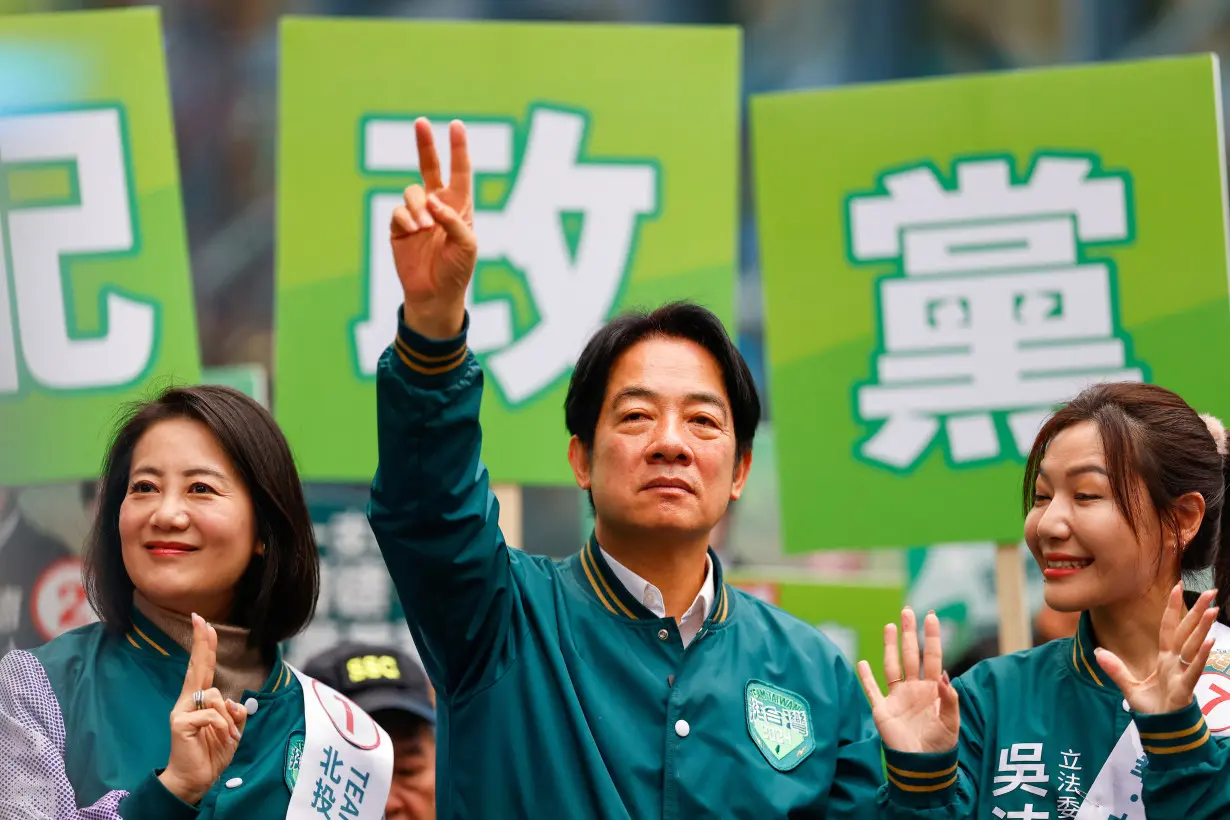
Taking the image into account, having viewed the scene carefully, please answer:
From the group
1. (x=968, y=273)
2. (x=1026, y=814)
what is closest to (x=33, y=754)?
(x=1026, y=814)

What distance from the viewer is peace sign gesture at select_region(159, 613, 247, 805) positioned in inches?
111

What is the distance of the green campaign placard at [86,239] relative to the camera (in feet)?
14.8

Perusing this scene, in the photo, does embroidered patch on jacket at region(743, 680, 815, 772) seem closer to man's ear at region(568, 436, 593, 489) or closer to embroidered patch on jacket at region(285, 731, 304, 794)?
man's ear at region(568, 436, 593, 489)

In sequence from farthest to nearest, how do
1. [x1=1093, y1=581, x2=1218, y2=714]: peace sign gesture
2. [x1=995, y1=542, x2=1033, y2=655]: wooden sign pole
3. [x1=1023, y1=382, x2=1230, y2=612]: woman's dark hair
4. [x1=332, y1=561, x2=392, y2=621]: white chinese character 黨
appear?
[x1=332, y1=561, x2=392, y2=621]: white chinese character 黨, [x1=995, y1=542, x2=1033, y2=655]: wooden sign pole, [x1=1023, y1=382, x2=1230, y2=612]: woman's dark hair, [x1=1093, y1=581, x2=1218, y2=714]: peace sign gesture

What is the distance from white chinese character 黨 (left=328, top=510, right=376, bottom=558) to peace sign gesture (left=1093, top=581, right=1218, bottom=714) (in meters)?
3.93

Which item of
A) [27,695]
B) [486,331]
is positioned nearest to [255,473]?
[27,695]

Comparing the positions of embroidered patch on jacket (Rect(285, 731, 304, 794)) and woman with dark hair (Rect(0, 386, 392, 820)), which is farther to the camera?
embroidered patch on jacket (Rect(285, 731, 304, 794))

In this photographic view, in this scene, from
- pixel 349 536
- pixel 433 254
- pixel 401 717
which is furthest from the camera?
pixel 349 536

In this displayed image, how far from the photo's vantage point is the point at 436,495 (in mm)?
Answer: 2656

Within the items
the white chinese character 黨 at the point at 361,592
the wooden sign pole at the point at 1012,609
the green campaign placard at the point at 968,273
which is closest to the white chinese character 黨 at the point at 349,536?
the white chinese character 黨 at the point at 361,592

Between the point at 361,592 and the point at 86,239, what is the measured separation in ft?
6.58

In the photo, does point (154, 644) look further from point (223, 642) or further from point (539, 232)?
point (539, 232)

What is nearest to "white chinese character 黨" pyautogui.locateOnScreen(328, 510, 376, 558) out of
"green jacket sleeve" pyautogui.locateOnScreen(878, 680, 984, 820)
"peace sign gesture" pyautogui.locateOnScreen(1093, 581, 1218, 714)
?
"green jacket sleeve" pyautogui.locateOnScreen(878, 680, 984, 820)

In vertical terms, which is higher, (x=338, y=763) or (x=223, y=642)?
(x=223, y=642)
